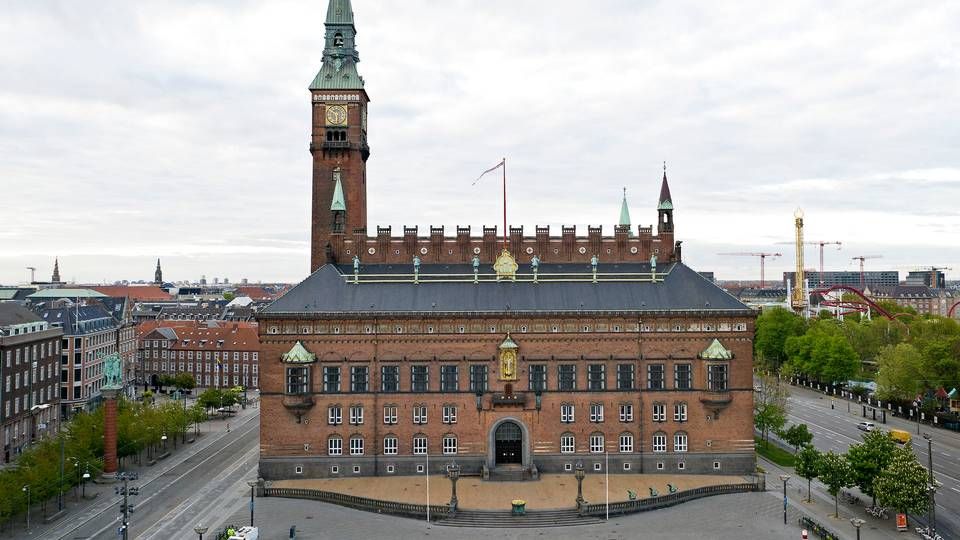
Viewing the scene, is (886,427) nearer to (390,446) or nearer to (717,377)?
(717,377)

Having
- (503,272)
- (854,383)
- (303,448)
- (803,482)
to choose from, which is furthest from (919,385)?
(303,448)

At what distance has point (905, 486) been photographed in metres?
58.3

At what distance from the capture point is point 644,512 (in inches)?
2596

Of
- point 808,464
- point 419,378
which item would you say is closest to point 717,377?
point 808,464

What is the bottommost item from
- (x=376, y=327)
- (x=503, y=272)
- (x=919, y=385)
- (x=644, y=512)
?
(x=644, y=512)

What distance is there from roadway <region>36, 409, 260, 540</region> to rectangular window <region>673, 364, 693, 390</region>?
45.6 meters

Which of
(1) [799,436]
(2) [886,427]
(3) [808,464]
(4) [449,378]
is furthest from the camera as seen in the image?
(2) [886,427]

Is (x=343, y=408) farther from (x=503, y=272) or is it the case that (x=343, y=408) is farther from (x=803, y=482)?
(x=803, y=482)

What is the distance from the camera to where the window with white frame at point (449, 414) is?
76812mm

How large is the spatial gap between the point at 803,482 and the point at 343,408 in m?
49.2

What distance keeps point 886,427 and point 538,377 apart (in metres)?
58.5

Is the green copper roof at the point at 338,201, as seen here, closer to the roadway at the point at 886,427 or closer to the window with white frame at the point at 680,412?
the window with white frame at the point at 680,412

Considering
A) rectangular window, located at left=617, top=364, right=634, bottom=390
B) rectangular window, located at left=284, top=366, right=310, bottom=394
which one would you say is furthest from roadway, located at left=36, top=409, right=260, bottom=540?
rectangular window, located at left=617, top=364, right=634, bottom=390

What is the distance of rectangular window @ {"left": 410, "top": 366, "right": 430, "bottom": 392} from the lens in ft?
253
